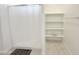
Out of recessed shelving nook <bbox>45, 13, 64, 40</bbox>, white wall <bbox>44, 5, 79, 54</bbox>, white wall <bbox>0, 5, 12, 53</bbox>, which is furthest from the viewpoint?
recessed shelving nook <bbox>45, 13, 64, 40</bbox>

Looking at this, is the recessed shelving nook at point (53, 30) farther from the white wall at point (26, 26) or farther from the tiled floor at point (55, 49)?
the white wall at point (26, 26)

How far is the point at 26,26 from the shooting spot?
1.02 meters

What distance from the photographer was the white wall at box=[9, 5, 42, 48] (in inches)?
36.1

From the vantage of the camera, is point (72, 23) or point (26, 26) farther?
point (72, 23)

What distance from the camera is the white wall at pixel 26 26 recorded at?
3.01 ft

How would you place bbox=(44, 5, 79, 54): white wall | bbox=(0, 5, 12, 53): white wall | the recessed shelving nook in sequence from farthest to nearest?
the recessed shelving nook < bbox=(0, 5, 12, 53): white wall < bbox=(44, 5, 79, 54): white wall

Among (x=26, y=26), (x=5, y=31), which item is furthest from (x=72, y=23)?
(x=5, y=31)

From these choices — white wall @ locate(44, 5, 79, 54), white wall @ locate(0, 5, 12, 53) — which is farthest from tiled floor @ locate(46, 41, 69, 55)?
white wall @ locate(0, 5, 12, 53)

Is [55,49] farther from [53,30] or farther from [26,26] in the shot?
[53,30]

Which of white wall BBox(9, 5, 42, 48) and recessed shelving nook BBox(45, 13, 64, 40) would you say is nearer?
white wall BBox(9, 5, 42, 48)

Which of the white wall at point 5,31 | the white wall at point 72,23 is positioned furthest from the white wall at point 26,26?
the white wall at point 72,23

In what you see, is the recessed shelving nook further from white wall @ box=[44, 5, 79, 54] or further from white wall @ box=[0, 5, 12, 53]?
white wall @ box=[0, 5, 12, 53]
